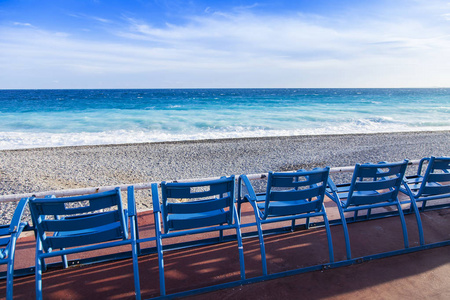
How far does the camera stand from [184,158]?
10.7 metres

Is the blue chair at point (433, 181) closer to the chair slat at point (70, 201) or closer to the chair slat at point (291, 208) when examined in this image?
the chair slat at point (291, 208)

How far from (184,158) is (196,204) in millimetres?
8397

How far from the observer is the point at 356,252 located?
9.79ft

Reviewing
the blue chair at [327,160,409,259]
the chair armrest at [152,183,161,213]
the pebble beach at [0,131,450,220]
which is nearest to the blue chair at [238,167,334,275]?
the blue chair at [327,160,409,259]

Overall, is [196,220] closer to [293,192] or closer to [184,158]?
[293,192]

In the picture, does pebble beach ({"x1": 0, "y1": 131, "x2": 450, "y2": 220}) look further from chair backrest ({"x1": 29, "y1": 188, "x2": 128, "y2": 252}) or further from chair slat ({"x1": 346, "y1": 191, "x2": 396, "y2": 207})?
chair slat ({"x1": 346, "y1": 191, "x2": 396, "y2": 207})

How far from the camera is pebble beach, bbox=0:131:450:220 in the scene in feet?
27.4

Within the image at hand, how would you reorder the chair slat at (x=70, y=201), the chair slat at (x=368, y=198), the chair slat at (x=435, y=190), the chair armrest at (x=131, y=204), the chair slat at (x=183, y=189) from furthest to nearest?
the chair slat at (x=435, y=190), the chair slat at (x=368, y=198), the chair armrest at (x=131, y=204), the chair slat at (x=183, y=189), the chair slat at (x=70, y=201)

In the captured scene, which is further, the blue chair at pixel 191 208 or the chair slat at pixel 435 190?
the chair slat at pixel 435 190

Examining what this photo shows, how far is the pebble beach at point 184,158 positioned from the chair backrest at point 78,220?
13.1ft

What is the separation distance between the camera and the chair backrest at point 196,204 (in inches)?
88.7

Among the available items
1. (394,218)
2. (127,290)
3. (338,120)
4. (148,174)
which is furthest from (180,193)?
(338,120)

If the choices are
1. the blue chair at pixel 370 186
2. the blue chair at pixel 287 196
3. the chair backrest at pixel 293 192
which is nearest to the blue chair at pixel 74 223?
the blue chair at pixel 287 196

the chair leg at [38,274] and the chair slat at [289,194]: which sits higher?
the chair slat at [289,194]
